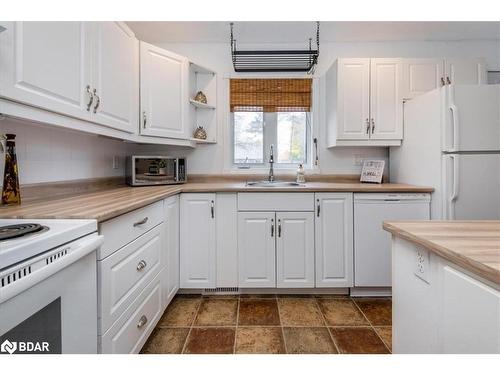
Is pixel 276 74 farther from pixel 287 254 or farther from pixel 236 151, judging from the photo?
pixel 287 254

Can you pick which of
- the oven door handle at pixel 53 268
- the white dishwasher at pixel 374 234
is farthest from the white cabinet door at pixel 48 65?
the white dishwasher at pixel 374 234

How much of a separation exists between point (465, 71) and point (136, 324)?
3.28 metres

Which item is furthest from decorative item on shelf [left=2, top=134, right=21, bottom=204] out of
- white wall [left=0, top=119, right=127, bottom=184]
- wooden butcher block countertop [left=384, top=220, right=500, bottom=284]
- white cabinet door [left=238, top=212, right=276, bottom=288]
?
wooden butcher block countertop [left=384, top=220, right=500, bottom=284]

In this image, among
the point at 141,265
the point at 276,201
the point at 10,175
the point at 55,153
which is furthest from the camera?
the point at 276,201

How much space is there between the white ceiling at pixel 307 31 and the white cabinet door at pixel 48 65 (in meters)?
1.37

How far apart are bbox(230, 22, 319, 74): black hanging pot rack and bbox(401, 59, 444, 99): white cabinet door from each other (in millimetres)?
822

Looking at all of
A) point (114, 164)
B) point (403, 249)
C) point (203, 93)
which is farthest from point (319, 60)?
point (403, 249)

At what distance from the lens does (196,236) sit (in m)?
2.28

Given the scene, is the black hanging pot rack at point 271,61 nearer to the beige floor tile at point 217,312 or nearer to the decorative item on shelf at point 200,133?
the decorative item on shelf at point 200,133

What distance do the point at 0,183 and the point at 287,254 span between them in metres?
1.84

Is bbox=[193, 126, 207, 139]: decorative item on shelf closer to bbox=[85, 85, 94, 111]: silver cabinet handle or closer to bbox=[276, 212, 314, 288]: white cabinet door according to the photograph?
bbox=[276, 212, 314, 288]: white cabinet door

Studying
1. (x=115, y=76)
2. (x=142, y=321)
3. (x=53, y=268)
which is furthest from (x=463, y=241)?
(x=115, y=76)

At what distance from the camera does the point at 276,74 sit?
2887 millimetres

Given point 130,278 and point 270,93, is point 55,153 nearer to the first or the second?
point 130,278
